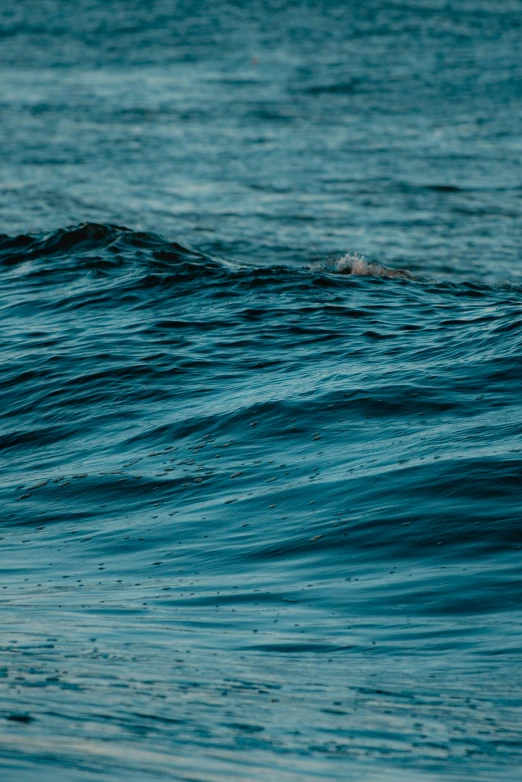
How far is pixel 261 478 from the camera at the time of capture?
9.17m

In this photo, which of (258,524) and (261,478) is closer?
(258,524)

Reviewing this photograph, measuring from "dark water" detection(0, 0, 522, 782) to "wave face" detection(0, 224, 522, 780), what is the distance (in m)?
0.02

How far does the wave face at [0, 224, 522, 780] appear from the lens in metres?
5.14

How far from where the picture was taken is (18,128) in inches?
1171

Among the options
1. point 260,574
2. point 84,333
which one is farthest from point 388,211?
point 260,574

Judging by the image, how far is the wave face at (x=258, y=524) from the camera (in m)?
5.14

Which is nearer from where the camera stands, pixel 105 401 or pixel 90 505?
pixel 90 505

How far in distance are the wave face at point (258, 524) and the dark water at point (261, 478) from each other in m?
0.02

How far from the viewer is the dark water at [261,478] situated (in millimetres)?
5223

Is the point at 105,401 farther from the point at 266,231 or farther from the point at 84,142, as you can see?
the point at 84,142

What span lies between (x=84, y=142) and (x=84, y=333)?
625 inches

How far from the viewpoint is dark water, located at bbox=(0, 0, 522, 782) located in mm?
5223

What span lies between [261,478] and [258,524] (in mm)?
854

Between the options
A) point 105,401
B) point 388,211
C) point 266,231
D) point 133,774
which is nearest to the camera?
point 133,774
